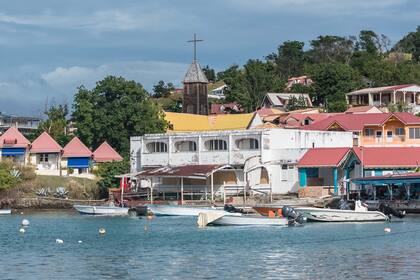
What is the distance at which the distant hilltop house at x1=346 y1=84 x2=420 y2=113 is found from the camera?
397 ft

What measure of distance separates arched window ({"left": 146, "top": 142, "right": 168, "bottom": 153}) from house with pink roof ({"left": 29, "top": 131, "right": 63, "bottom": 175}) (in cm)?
1281

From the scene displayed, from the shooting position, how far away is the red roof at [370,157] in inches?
2960

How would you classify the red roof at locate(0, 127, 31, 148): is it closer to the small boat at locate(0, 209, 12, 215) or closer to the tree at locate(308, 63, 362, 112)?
the small boat at locate(0, 209, 12, 215)

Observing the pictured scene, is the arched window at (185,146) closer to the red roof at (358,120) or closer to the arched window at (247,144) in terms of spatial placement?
the arched window at (247,144)

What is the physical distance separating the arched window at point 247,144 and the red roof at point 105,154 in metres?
18.3

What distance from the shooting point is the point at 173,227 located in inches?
2324

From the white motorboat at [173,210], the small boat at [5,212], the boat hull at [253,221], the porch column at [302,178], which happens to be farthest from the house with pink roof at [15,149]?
the boat hull at [253,221]

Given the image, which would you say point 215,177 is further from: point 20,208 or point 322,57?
point 322,57

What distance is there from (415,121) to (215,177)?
23290 mm

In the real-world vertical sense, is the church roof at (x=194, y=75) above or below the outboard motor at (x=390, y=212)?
above

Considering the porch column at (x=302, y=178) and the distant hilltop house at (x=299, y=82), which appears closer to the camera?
the porch column at (x=302, y=178)

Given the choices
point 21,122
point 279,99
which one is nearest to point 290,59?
point 279,99

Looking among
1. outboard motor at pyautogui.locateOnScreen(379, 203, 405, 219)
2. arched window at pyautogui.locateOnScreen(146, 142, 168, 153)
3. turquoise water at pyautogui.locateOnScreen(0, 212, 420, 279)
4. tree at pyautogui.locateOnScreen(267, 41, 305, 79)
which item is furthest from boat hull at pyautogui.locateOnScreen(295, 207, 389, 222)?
tree at pyautogui.locateOnScreen(267, 41, 305, 79)

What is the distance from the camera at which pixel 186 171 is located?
3216 inches
